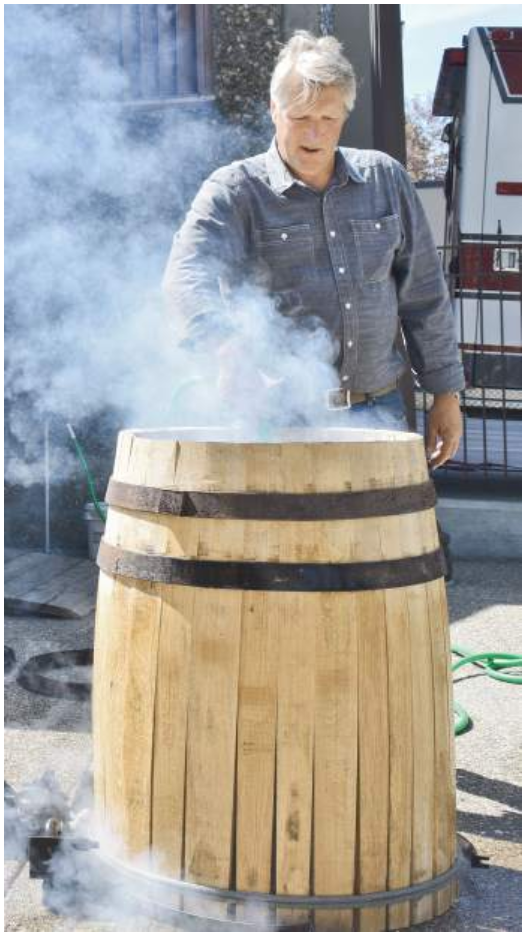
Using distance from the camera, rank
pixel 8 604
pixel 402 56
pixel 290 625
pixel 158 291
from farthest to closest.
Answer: pixel 402 56 → pixel 158 291 → pixel 8 604 → pixel 290 625

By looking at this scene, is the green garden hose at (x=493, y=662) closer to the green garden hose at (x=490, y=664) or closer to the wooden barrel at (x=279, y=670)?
the green garden hose at (x=490, y=664)

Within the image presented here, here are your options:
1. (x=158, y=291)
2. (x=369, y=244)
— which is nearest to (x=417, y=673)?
(x=369, y=244)

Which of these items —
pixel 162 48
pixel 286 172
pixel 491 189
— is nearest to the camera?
pixel 286 172

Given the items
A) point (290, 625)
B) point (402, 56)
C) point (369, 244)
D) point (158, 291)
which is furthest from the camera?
point (402, 56)

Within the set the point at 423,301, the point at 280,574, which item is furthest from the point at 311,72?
the point at 280,574

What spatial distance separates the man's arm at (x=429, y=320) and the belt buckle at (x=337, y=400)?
30 centimetres

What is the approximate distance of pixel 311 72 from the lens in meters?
3.24

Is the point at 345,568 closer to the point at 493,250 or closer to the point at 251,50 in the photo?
the point at 251,50

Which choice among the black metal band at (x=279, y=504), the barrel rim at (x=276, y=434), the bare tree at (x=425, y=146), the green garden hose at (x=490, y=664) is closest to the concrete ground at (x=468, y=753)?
the green garden hose at (x=490, y=664)

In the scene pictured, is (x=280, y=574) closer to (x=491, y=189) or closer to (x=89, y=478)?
(x=89, y=478)

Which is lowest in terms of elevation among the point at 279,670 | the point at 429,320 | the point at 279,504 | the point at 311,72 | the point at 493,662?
the point at 493,662

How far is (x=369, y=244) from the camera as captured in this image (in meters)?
3.46

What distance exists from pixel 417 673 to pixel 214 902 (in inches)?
24.1

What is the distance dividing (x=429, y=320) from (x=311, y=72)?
2.70 ft
